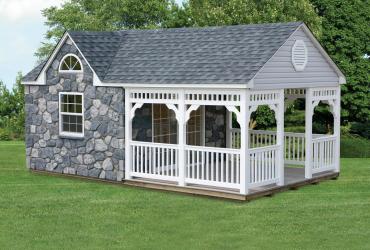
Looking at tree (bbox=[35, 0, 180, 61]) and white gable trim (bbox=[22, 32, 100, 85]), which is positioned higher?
tree (bbox=[35, 0, 180, 61])

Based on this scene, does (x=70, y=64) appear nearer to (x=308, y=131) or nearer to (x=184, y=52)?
(x=184, y=52)

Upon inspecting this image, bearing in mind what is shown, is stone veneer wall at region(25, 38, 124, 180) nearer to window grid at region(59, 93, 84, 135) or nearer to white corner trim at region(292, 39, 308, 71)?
window grid at region(59, 93, 84, 135)

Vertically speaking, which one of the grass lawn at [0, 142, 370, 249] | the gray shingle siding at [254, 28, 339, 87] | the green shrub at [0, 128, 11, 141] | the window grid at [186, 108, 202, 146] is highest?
the gray shingle siding at [254, 28, 339, 87]

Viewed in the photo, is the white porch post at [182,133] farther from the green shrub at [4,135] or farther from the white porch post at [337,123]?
the green shrub at [4,135]

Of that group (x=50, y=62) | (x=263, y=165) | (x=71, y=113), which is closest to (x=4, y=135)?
(x=50, y=62)

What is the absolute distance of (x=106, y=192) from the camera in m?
16.2

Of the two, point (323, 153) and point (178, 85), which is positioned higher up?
point (178, 85)

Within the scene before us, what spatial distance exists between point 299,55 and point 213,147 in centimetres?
→ 330

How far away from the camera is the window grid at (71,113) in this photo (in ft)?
59.2

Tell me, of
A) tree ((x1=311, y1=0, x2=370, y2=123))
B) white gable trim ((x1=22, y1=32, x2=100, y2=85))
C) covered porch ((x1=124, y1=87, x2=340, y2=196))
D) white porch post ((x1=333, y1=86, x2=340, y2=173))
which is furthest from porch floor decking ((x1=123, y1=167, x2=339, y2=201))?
tree ((x1=311, y1=0, x2=370, y2=123))

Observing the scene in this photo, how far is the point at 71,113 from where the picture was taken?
715 inches

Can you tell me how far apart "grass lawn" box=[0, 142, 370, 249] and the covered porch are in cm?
48

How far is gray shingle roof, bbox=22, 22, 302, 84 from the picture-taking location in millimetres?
15453

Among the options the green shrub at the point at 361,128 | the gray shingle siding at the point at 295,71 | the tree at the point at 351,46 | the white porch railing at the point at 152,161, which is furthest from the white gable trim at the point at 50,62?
the green shrub at the point at 361,128
